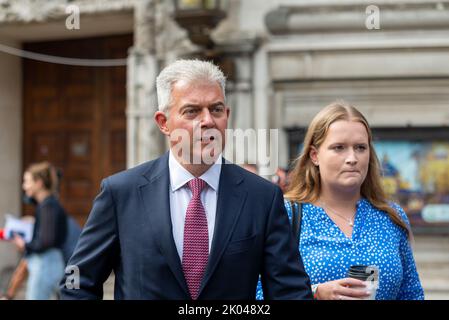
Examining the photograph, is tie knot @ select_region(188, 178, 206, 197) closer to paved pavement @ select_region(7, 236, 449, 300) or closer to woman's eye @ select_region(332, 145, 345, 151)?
woman's eye @ select_region(332, 145, 345, 151)

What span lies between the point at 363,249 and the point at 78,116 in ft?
26.7

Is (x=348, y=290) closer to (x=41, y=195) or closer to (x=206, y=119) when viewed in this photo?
(x=206, y=119)

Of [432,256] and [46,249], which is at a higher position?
[46,249]

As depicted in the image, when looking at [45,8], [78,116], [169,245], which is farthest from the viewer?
[78,116]

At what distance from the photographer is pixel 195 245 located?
2473mm

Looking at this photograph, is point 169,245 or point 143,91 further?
point 143,91

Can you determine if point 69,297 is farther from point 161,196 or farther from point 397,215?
point 397,215

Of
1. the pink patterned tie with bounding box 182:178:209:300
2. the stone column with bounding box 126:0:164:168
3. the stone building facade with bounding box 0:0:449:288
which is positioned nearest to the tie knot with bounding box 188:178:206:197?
the pink patterned tie with bounding box 182:178:209:300

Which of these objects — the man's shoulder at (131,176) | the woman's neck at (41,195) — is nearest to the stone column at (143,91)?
the woman's neck at (41,195)

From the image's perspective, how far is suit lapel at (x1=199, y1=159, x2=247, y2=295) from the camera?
242 centimetres

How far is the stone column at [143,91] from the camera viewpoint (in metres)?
9.15

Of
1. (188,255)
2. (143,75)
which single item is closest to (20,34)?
(143,75)

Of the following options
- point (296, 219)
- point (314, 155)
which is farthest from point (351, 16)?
point (296, 219)

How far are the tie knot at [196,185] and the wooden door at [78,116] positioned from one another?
820 centimetres
